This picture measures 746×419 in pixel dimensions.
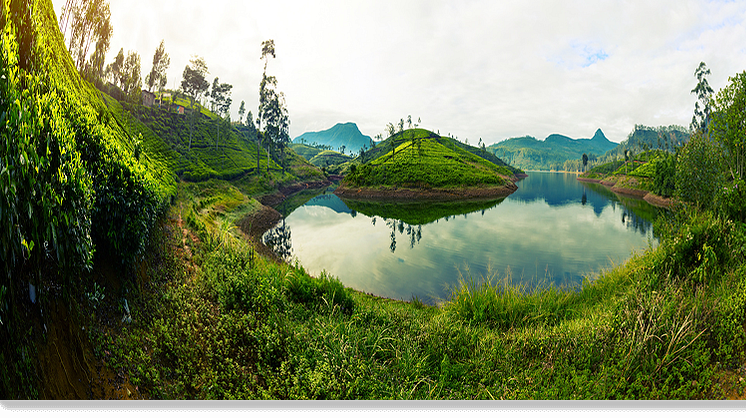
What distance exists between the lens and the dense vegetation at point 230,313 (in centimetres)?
288

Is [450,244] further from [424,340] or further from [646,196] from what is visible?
[646,196]

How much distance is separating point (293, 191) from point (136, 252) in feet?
192

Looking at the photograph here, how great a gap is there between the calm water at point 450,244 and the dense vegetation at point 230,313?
4.95m

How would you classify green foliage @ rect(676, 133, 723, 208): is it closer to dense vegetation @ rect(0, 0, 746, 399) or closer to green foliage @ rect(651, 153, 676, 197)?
dense vegetation @ rect(0, 0, 746, 399)

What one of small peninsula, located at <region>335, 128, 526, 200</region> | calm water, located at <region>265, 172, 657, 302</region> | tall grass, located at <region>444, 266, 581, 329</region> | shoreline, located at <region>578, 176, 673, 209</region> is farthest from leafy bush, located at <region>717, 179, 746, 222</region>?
small peninsula, located at <region>335, 128, 526, 200</region>

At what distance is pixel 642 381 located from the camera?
401cm

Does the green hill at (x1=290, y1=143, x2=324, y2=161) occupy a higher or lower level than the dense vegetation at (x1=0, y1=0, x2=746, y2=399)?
higher

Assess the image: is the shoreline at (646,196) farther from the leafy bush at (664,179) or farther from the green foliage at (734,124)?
the green foliage at (734,124)

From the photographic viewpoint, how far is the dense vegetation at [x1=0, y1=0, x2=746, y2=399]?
2877 mm

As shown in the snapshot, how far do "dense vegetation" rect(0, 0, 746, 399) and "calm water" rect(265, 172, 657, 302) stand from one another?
16.2 ft

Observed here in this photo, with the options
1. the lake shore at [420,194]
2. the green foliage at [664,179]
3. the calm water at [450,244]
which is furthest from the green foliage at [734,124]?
the green foliage at [664,179]
